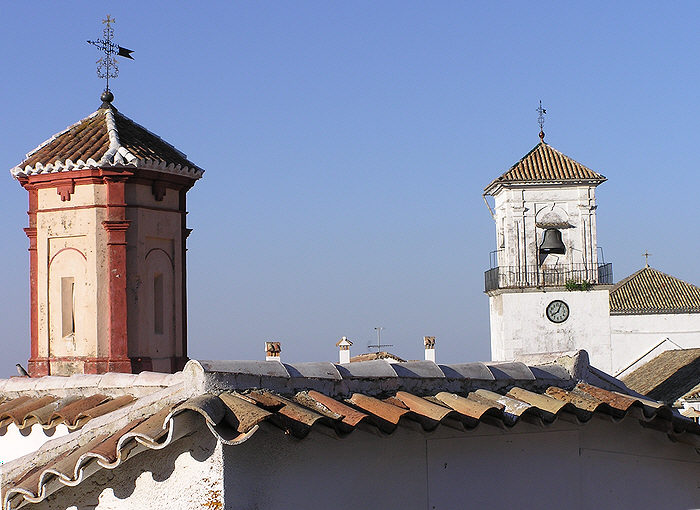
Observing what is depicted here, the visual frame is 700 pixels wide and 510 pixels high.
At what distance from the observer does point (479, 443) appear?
248 inches

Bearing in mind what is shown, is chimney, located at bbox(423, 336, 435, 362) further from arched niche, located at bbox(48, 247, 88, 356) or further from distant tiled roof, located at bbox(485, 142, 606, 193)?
arched niche, located at bbox(48, 247, 88, 356)

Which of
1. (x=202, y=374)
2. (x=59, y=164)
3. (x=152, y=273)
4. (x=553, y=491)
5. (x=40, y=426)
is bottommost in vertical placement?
(x=553, y=491)

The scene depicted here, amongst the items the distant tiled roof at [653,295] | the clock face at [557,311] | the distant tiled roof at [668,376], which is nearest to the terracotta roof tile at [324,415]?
the distant tiled roof at [668,376]

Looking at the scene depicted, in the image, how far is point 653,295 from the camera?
39250 mm

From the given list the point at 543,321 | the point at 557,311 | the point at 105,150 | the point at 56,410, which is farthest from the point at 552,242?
the point at 56,410

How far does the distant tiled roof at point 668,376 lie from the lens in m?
30.7

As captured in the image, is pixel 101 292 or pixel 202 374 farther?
pixel 101 292

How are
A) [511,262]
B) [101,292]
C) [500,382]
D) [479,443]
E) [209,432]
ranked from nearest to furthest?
1. [209,432]
2. [479,443]
3. [500,382]
4. [101,292]
5. [511,262]

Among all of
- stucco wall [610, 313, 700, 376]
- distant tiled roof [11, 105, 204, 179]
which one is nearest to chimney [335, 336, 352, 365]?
stucco wall [610, 313, 700, 376]

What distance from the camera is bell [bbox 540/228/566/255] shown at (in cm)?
3381

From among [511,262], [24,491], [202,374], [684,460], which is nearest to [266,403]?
[202,374]

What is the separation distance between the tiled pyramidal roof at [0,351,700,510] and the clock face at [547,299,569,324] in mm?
27369

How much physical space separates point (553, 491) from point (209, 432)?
2.68m

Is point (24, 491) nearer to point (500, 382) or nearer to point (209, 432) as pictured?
point (209, 432)
